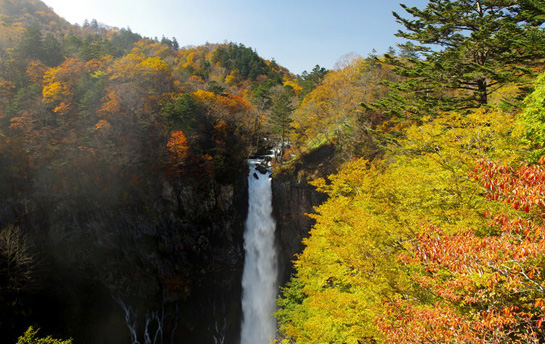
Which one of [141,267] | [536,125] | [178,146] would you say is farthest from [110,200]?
[536,125]

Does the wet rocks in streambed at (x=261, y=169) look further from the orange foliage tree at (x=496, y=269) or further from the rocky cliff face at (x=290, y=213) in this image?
the orange foliage tree at (x=496, y=269)

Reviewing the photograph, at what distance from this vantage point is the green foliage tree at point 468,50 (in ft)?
36.8

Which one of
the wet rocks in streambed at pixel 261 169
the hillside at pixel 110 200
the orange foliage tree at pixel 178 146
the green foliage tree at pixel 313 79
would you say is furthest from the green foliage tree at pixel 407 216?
the green foliage tree at pixel 313 79

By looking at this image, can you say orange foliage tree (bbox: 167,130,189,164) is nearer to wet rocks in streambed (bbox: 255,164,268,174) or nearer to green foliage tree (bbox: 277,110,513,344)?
wet rocks in streambed (bbox: 255,164,268,174)

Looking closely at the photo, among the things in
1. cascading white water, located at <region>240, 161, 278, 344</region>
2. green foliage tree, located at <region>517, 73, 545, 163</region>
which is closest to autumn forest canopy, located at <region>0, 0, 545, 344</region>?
green foliage tree, located at <region>517, 73, 545, 163</region>

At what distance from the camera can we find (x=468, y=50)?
1280 cm

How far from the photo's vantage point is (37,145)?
2222cm

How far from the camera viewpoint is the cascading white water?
89.3 ft

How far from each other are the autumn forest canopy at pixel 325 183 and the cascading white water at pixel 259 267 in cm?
Answer: 222

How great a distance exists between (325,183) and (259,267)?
14.2 metres

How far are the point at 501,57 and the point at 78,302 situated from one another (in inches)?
1307

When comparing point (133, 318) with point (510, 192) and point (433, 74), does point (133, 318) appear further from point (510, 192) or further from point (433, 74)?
point (433, 74)

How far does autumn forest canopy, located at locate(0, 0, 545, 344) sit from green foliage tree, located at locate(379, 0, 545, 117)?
0.10 m

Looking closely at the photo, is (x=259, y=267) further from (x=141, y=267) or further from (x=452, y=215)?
(x=452, y=215)
